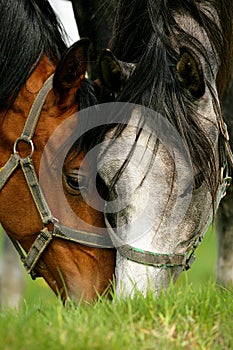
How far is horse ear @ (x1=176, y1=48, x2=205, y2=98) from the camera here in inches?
168

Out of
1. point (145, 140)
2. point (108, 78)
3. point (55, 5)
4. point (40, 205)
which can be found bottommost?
point (40, 205)

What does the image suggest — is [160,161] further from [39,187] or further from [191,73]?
[39,187]

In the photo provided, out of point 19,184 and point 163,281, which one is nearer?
point 163,281

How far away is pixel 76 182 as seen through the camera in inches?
181

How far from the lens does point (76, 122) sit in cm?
464

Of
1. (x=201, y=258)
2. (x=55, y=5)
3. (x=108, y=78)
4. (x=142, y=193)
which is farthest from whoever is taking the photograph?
(x=201, y=258)

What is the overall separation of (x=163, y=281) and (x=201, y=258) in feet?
37.4

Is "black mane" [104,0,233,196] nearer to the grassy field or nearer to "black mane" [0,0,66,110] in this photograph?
"black mane" [0,0,66,110]

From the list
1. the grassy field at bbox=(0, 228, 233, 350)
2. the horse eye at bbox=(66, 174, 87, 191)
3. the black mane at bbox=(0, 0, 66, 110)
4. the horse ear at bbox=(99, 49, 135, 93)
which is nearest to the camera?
the grassy field at bbox=(0, 228, 233, 350)

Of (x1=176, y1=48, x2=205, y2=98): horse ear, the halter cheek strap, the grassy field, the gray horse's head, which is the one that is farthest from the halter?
the grassy field

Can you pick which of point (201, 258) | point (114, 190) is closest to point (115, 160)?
point (114, 190)

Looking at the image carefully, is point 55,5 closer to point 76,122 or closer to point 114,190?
point 76,122

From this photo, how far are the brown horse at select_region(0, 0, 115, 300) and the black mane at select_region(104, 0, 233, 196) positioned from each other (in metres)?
0.38

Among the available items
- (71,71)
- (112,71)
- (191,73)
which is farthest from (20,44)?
(191,73)
